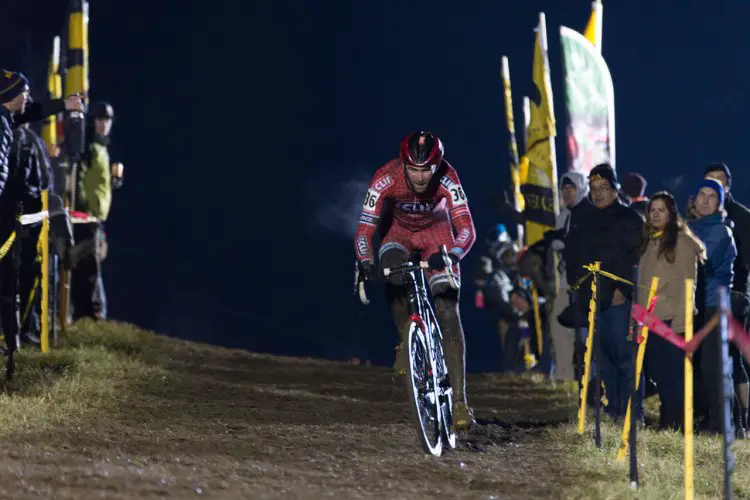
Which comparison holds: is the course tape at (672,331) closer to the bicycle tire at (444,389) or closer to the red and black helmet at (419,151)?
the bicycle tire at (444,389)

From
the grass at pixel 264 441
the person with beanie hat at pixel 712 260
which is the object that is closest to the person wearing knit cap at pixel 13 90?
the grass at pixel 264 441

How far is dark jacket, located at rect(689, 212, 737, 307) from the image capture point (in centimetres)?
1020

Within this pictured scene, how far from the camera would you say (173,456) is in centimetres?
777

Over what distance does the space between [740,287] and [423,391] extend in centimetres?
392

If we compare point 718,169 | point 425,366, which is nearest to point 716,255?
point 718,169

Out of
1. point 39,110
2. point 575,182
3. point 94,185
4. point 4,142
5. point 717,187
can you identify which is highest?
point 39,110

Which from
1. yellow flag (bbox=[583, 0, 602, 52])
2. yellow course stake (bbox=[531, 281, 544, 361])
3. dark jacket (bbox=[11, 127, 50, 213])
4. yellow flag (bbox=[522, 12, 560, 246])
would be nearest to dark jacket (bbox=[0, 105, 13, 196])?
dark jacket (bbox=[11, 127, 50, 213])

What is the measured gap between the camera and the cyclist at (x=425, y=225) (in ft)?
28.2

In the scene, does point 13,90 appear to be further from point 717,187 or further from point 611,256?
point 717,187

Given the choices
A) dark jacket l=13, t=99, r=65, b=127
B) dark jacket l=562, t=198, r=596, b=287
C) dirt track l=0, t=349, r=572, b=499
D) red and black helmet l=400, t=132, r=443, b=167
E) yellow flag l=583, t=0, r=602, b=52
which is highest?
yellow flag l=583, t=0, r=602, b=52

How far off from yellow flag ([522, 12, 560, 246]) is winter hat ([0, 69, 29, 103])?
23.8 ft

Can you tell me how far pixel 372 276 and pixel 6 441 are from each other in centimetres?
260

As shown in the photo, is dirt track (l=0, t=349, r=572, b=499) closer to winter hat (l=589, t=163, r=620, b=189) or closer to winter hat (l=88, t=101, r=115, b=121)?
winter hat (l=589, t=163, r=620, b=189)

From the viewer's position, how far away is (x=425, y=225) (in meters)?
8.99
